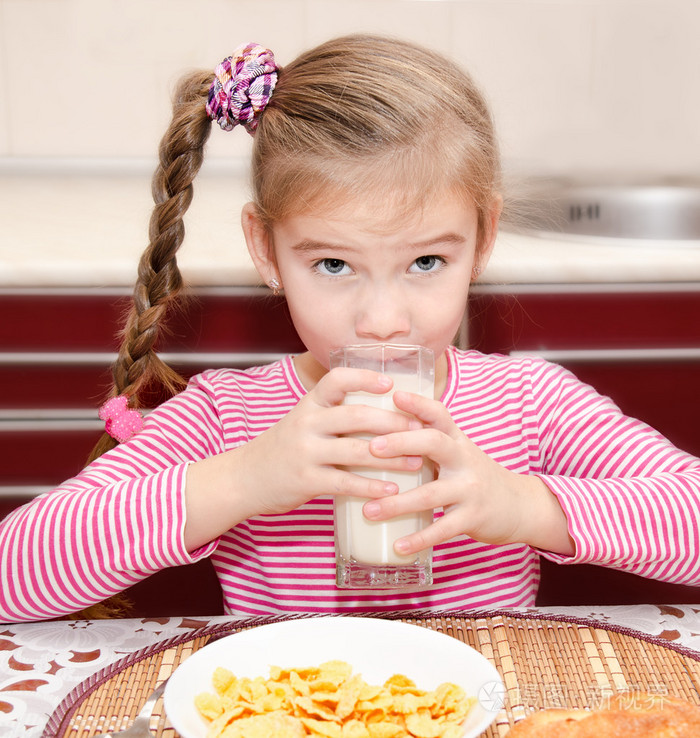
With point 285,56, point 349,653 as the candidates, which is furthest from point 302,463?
point 285,56

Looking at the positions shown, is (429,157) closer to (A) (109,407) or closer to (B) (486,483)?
(B) (486,483)

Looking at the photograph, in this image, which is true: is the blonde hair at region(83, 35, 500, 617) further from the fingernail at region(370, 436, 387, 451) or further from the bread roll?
the bread roll

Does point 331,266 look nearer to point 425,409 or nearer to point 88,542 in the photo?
point 425,409

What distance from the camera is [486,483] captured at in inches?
35.1

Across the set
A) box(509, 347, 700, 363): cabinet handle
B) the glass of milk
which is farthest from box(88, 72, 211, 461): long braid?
box(509, 347, 700, 363): cabinet handle

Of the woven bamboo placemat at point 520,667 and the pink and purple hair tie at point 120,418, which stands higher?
the pink and purple hair tie at point 120,418

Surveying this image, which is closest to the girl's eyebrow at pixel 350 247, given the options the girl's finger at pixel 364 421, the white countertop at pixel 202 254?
the girl's finger at pixel 364 421

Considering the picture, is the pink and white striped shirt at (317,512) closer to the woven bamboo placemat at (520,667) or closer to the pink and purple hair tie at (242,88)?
the woven bamboo placemat at (520,667)

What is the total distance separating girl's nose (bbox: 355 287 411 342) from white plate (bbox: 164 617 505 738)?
0.30 metres

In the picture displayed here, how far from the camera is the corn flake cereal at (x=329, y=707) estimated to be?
66 centimetres

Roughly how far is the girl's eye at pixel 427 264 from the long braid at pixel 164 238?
0.32m

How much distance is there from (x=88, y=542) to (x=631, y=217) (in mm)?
1253

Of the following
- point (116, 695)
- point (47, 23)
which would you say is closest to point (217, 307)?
point (116, 695)

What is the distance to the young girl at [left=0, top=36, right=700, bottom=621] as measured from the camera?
880 mm
